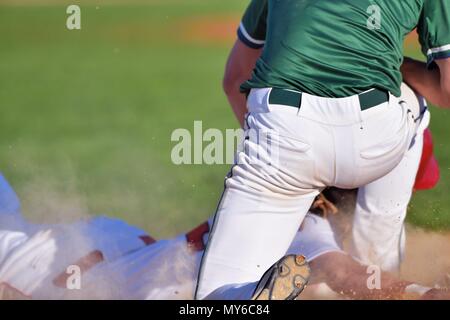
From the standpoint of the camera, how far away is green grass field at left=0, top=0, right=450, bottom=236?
4.83m

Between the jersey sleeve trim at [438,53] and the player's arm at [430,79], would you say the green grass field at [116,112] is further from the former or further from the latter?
the jersey sleeve trim at [438,53]

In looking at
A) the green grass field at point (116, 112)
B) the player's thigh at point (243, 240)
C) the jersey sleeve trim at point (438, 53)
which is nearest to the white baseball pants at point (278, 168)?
the player's thigh at point (243, 240)

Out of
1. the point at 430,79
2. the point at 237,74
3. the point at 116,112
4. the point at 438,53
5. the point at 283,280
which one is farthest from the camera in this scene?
the point at 116,112

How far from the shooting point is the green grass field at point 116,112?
4.83 metres

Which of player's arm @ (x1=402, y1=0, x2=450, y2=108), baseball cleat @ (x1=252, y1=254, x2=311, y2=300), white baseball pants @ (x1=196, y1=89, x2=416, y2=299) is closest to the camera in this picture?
baseball cleat @ (x1=252, y1=254, x2=311, y2=300)

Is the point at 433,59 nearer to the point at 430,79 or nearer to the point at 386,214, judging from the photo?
the point at 430,79

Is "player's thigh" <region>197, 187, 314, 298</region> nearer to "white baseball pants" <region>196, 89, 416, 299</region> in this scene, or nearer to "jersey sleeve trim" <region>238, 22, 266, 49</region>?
"white baseball pants" <region>196, 89, 416, 299</region>

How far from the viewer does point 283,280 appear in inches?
95.5

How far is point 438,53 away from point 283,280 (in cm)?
91

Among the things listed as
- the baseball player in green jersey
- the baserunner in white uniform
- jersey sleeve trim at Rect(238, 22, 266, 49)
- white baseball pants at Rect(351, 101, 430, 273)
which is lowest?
the baserunner in white uniform

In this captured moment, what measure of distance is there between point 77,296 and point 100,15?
29.3ft

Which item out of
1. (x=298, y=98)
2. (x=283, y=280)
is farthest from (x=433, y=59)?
(x=283, y=280)

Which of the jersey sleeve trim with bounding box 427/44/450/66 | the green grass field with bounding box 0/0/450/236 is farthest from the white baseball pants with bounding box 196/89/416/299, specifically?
the green grass field with bounding box 0/0/450/236

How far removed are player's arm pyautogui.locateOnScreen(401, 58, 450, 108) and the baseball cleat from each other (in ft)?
2.66
